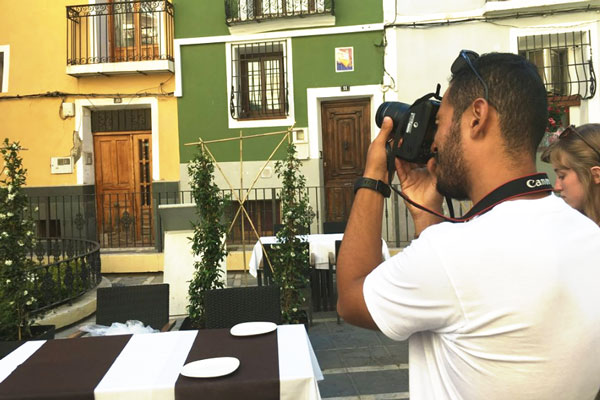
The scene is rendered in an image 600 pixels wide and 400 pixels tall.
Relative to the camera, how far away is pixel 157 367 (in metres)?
2.61

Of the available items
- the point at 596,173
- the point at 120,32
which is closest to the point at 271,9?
the point at 120,32

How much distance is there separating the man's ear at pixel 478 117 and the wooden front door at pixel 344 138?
10.3 m

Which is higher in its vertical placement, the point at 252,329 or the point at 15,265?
the point at 15,265

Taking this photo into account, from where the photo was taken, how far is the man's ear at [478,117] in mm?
1041

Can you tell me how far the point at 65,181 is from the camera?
1171cm

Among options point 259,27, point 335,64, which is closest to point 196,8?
point 259,27

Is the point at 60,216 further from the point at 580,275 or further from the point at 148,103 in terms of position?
the point at 580,275

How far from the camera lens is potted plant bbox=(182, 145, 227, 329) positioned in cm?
503

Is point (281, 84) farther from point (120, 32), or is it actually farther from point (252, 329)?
point (252, 329)

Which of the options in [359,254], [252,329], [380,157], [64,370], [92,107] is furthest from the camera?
[92,107]

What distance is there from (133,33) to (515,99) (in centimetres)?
1230

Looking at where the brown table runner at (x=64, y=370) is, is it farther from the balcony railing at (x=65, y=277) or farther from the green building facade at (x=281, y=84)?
the green building facade at (x=281, y=84)

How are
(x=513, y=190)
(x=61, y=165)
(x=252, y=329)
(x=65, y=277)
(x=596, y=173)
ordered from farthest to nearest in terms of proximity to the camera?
(x=61, y=165) < (x=65, y=277) < (x=252, y=329) < (x=596, y=173) < (x=513, y=190)

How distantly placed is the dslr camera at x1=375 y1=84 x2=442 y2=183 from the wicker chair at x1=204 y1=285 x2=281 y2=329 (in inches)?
110
